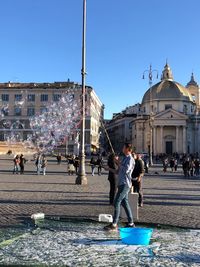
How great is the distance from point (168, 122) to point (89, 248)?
322 feet

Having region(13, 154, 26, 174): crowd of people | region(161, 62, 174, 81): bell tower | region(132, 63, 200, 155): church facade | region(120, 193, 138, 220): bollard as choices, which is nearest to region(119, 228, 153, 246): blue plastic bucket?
region(120, 193, 138, 220): bollard

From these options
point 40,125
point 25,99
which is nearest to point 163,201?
point 40,125

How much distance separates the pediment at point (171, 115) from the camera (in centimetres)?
10444

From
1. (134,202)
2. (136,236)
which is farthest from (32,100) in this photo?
(136,236)

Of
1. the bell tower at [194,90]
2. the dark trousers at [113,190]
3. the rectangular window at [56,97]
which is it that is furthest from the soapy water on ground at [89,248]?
the bell tower at [194,90]

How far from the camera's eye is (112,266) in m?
6.74

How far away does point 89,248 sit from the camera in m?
7.95

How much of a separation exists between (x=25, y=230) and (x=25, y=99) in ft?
318

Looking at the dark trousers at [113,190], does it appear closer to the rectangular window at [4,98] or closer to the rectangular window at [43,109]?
the rectangular window at [43,109]

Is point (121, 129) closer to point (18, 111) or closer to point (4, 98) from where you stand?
point (18, 111)

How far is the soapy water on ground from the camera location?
703 cm

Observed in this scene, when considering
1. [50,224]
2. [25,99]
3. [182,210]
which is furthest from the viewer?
[25,99]

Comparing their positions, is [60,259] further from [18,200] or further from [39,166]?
[39,166]

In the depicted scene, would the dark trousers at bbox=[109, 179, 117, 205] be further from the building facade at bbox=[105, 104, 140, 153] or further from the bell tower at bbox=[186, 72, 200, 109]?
→ the building facade at bbox=[105, 104, 140, 153]
